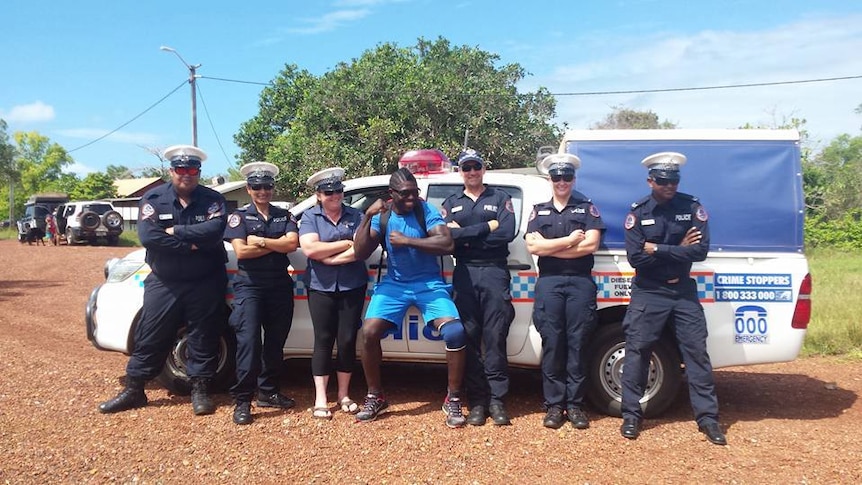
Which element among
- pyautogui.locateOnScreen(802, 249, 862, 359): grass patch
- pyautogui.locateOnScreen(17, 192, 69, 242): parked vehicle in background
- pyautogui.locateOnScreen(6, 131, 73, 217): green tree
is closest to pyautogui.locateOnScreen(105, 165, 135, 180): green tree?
pyautogui.locateOnScreen(6, 131, 73, 217): green tree

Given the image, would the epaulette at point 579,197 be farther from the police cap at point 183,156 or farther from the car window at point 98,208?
the car window at point 98,208

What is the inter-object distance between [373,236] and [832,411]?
3715 millimetres

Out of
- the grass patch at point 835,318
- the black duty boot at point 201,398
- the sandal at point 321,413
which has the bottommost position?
the grass patch at point 835,318

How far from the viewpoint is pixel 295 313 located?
500 centimetres

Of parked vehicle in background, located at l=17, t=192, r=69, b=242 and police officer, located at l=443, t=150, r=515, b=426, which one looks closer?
police officer, located at l=443, t=150, r=515, b=426

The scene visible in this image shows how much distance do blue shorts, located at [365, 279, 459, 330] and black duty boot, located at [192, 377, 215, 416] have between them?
4.36 ft

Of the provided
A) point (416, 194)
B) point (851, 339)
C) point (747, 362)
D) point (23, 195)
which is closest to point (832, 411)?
point (747, 362)

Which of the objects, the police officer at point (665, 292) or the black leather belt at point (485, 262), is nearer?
the police officer at point (665, 292)

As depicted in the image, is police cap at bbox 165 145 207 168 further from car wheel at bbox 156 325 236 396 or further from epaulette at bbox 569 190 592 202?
epaulette at bbox 569 190 592 202

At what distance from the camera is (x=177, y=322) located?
476 centimetres

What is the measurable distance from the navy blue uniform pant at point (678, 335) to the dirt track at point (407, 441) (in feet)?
0.75

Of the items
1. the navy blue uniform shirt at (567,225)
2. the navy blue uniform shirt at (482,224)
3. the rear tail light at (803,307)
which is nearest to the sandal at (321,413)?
the navy blue uniform shirt at (482,224)

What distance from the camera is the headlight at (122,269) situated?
16.6 feet

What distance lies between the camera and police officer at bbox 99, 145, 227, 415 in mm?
4637
